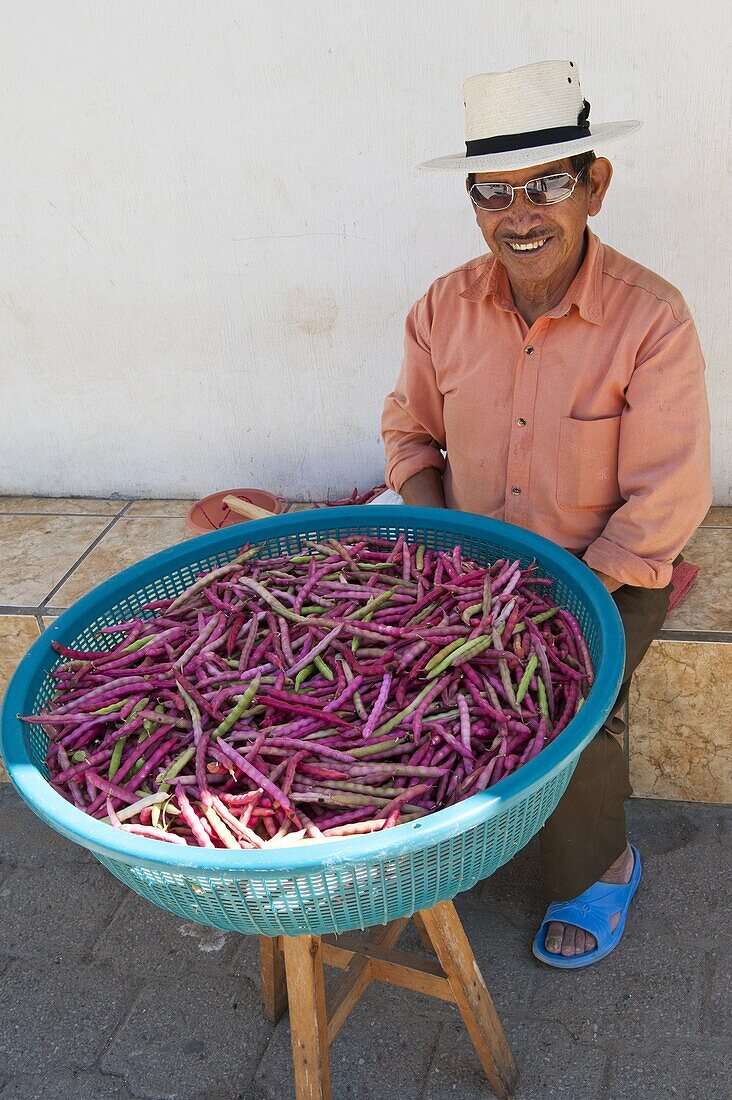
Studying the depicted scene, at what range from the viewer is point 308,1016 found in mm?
2016

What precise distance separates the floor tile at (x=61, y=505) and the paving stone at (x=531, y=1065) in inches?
99.0

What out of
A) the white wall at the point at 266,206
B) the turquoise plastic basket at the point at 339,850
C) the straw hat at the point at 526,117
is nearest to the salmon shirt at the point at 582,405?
the straw hat at the point at 526,117

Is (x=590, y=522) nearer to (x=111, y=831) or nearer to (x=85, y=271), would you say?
(x=111, y=831)

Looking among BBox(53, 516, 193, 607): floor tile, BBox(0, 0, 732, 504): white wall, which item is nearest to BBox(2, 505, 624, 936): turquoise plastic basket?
BBox(53, 516, 193, 607): floor tile

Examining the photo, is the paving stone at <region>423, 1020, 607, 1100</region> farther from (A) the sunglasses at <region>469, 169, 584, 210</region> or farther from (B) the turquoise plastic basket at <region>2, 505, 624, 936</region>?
(A) the sunglasses at <region>469, 169, 584, 210</region>

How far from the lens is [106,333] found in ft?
12.7

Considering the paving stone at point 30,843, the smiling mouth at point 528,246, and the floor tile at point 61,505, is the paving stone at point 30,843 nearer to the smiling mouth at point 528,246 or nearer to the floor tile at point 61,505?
the floor tile at point 61,505

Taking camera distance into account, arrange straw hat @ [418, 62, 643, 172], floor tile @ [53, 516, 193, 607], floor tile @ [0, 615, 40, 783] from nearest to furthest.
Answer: straw hat @ [418, 62, 643, 172] < floor tile @ [0, 615, 40, 783] < floor tile @ [53, 516, 193, 607]

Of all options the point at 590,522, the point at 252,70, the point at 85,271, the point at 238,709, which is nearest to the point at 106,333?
the point at 85,271

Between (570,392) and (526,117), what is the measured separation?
2.13 ft

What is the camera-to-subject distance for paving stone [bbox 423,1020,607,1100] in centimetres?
231

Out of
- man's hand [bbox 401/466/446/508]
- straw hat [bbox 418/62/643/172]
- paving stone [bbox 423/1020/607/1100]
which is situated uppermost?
straw hat [bbox 418/62/643/172]

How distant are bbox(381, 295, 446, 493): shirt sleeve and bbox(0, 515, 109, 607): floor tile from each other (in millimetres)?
1448

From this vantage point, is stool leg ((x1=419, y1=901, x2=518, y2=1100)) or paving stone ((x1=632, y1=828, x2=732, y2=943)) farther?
paving stone ((x1=632, y1=828, x2=732, y2=943))
